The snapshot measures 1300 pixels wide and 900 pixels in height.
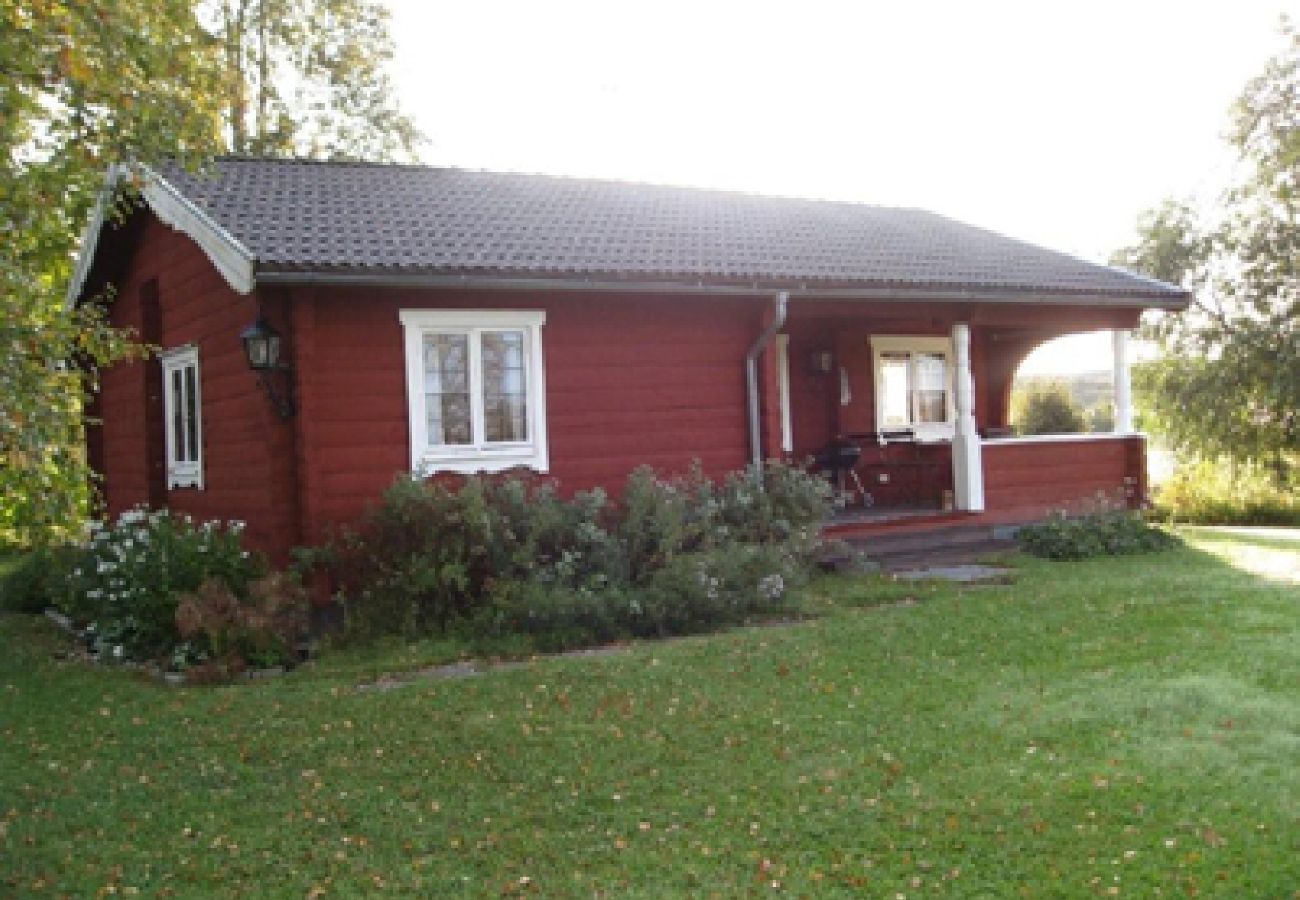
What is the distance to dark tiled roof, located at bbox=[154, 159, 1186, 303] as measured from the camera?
404 inches

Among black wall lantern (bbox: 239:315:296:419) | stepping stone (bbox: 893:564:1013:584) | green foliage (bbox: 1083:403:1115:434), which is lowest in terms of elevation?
stepping stone (bbox: 893:564:1013:584)

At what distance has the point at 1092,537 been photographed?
12.7 meters

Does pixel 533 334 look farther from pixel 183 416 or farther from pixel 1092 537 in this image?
pixel 1092 537

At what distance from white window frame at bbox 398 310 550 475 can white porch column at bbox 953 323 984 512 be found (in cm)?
479

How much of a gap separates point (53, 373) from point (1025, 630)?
6.38 metres

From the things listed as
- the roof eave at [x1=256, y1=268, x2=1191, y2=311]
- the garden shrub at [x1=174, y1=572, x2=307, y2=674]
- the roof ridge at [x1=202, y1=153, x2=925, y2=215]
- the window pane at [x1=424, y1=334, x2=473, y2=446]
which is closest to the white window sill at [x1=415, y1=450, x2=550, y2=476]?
the window pane at [x1=424, y1=334, x2=473, y2=446]

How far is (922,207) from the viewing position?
18750 millimetres

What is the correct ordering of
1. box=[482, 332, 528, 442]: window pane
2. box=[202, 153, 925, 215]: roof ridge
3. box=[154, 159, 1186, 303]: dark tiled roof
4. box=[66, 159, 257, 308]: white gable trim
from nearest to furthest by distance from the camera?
box=[66, 159, 257, 308]: white gable trim < box=[154, 159, 1186, 303]: dark tiled roof < box=[482, 332, 528, 442]: window pane < box=[202, 153, 925, 215]: roof ridge

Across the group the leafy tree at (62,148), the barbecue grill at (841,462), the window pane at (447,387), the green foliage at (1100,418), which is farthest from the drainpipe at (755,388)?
the green foliage at (1100,418)

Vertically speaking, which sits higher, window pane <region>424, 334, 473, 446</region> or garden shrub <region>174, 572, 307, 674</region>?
window pane <region>424, 334, 473, 446</region>

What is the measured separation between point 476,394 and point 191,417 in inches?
148

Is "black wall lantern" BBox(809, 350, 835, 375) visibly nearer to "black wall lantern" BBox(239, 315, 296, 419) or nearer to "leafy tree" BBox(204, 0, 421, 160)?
"black wall lantern" BBox(239, 315, 296, 419)

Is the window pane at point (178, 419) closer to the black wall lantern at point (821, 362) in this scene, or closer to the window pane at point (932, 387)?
the black wall lantern at point (821, 362)

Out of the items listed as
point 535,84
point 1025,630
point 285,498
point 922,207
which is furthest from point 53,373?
point 535,84
